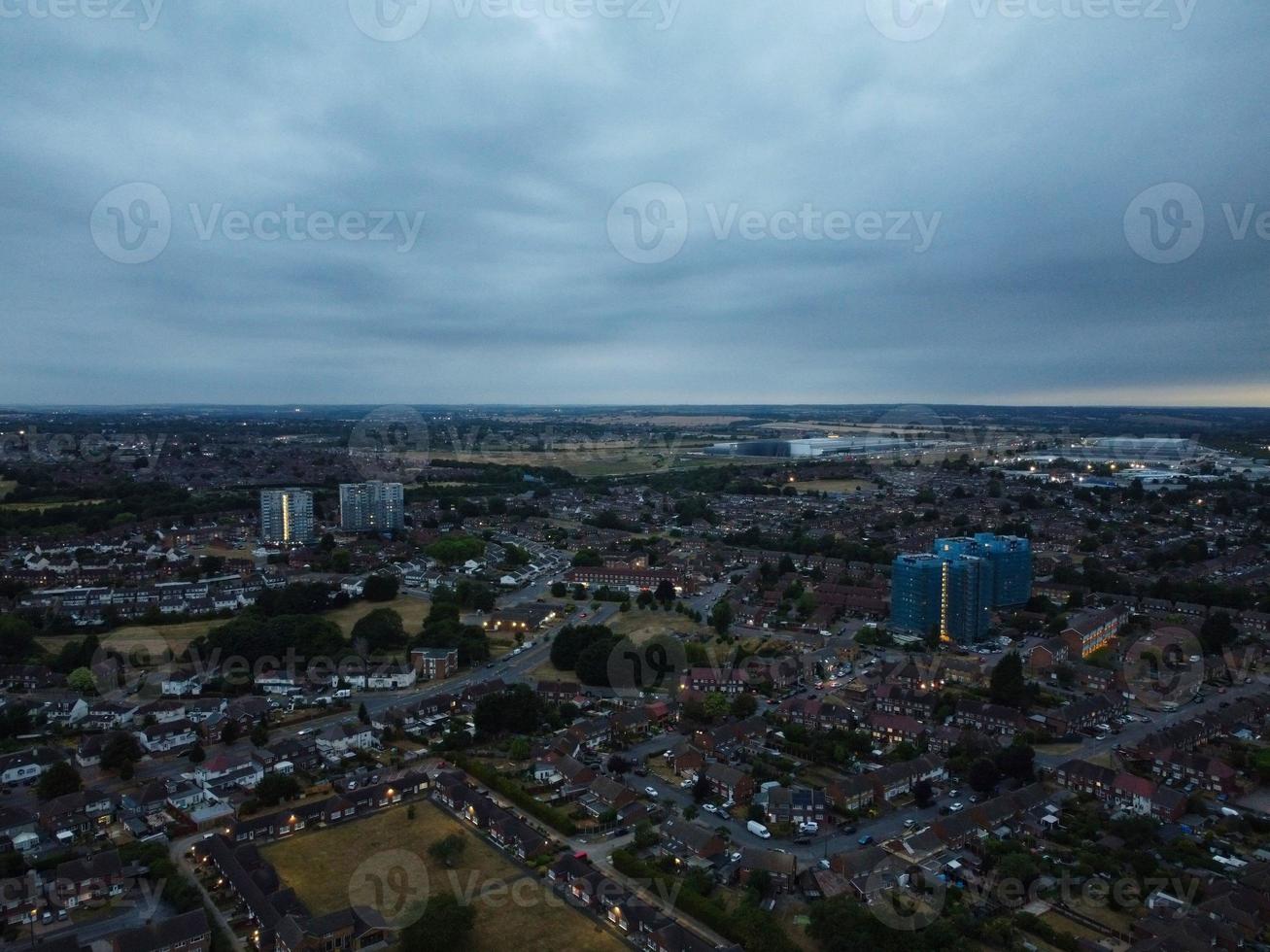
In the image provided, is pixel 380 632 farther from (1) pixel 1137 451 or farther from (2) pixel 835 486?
(1) pixel 1137 451

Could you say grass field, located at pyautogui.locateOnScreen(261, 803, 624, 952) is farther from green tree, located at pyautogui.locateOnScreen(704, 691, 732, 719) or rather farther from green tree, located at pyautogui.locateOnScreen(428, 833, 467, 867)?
green tree, located at pyautogui.locateOnScreen(704, 691, 732, 719)

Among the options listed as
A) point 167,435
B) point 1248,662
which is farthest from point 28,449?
point 1248,662

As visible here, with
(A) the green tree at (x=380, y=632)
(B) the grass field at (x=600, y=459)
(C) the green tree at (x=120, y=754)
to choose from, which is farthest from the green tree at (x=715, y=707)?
(B) the grass field at (x=600, y=459)

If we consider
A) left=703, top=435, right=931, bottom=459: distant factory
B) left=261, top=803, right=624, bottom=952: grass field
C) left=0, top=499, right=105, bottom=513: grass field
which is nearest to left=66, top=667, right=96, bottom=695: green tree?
left=261, top=803, right=624, bottom=952: grass field

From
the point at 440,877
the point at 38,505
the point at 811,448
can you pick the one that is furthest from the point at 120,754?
the point at 811,448

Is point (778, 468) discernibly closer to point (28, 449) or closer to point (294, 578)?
point (294, 578)
